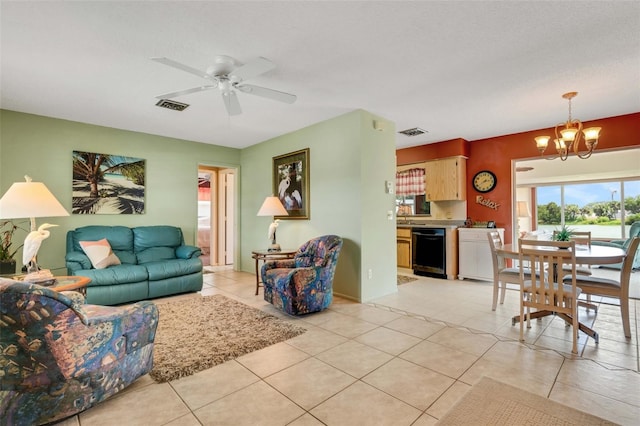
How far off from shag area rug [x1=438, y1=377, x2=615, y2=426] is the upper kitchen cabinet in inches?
166

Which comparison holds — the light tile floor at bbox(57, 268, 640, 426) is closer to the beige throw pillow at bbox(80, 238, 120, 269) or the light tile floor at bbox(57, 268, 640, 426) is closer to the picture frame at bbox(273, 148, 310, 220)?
the picture frame at bbox(273, 148, 310, 220)

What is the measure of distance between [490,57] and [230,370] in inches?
132

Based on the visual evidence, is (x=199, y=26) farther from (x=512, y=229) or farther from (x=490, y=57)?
(x=512, y=229)

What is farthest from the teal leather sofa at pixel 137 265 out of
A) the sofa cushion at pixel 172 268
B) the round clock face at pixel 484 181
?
the round clock face at pixel 484 181

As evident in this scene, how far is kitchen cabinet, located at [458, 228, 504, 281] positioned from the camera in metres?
5.01

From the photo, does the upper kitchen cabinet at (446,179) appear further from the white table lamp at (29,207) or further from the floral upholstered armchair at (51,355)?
the white table lamp at (29,207)

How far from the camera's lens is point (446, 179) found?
18.8ft

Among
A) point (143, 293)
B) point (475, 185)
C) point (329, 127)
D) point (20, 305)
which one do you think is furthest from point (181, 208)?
point (475, 185)

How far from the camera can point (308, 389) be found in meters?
2.00

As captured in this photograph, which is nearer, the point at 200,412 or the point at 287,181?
the point at 200,412

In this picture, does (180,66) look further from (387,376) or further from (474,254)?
(474,254)

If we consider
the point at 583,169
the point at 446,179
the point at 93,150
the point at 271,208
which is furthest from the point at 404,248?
the point at 93,150

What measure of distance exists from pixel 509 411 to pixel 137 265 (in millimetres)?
4261

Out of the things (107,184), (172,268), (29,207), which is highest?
(107,184)
